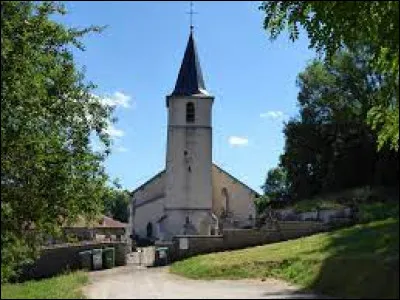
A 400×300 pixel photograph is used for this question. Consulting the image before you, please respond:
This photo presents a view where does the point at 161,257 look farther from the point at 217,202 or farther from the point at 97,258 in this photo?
the point at 217,202

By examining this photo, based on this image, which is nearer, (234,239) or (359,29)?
(359,29)

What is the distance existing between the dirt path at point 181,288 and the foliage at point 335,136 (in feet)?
101

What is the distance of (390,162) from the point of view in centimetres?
5041

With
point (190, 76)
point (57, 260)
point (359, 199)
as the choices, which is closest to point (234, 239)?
point (57, 260)

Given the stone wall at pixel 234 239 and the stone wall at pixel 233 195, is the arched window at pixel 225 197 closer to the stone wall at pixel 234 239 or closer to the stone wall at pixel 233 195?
the stone wall at pixel 233 195

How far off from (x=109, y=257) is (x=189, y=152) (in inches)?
1319

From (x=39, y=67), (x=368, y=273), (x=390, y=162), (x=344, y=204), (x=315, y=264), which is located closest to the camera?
(x=368, y=273)

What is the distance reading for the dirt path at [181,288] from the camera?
53.9ft

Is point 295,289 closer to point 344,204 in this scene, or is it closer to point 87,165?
point 87,165

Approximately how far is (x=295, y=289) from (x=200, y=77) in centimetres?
5007

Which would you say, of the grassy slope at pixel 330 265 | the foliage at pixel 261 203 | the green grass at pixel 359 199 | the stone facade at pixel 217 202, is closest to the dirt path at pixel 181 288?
the grassy slope at pixel 330 265

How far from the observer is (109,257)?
31312 mm

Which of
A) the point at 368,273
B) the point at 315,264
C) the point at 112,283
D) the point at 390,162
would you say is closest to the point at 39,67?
the point at 112,283

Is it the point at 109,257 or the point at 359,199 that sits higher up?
the point at 359,199
